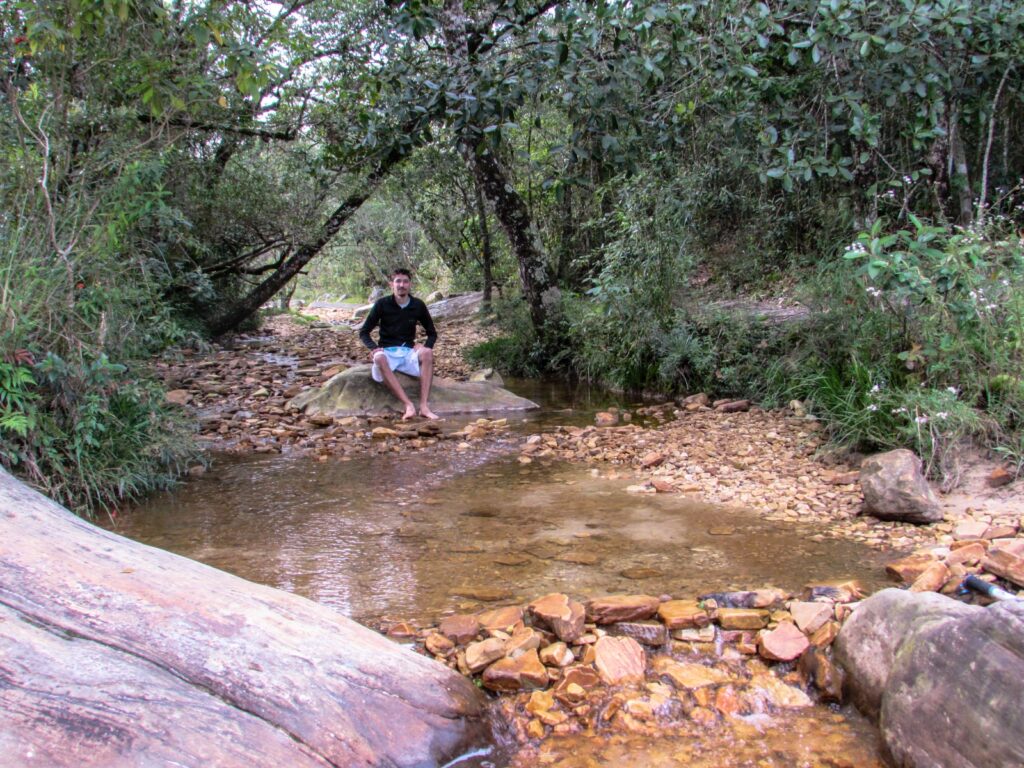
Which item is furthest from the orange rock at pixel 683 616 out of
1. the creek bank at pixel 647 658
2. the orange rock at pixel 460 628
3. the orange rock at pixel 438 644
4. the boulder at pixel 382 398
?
the boulder at pixel 382 398

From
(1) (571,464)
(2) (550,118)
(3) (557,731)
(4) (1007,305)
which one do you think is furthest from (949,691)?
(2) (550,118)

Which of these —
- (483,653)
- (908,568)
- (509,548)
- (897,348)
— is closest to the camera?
(483,653)

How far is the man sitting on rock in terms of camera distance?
24.6ft

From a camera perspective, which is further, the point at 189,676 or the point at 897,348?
the point at 897,348

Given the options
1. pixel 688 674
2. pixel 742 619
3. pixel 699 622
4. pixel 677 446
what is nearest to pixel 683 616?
pixel 699 622

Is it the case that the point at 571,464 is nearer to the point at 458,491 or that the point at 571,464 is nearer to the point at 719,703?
the point at 458,491

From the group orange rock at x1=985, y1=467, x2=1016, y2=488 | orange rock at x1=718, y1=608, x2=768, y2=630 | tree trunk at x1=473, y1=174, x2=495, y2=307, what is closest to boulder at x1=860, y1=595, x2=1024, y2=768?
orange rock at x1=718, y1=608, x2=768, y2=630

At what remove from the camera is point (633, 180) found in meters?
8.23

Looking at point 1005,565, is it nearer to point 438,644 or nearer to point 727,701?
point 727,701

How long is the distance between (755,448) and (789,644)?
2888 millimetres

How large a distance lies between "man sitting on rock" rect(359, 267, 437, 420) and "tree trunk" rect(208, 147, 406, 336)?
2681 mm

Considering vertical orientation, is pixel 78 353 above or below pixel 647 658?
above

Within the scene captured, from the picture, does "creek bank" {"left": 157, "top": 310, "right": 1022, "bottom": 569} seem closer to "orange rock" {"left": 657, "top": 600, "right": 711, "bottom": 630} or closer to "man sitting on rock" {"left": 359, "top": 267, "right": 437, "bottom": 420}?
"man sitting on rock" {"left": 359, "top": 267, "right": 437, "bottom": 420}

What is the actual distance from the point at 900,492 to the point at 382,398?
508 cm
